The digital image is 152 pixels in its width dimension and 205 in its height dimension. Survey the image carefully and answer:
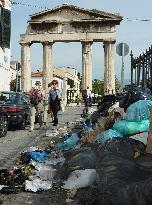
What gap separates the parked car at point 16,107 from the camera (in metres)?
18.1

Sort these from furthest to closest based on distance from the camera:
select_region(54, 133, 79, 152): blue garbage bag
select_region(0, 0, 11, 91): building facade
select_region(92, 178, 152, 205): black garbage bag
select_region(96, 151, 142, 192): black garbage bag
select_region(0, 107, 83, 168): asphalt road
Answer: select_region(0, 0, 11, 91): building facade → select_region(54, 133, 79, 152): blue garbage bag → select_region(0, 107, 83, 168): asphalt road → select_region(96, 151, 142, 192): black garbage bag → select_region(92, 178, 152, 205): black garbage bag

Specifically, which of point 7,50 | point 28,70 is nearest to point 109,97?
point 7,50

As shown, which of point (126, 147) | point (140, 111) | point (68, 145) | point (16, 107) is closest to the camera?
point (126, 147)

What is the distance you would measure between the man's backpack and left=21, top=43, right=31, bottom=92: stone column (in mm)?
38715

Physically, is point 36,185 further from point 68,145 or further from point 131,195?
point 68,145

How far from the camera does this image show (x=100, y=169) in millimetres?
7441

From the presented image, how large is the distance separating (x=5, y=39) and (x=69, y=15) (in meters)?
21.6

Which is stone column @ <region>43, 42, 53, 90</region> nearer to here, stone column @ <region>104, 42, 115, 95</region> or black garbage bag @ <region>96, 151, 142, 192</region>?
stone column @ <region>104, 42, 115, 95</region>

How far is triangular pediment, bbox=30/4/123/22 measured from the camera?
194 ft

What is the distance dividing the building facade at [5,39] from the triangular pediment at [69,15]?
1741 centimetres

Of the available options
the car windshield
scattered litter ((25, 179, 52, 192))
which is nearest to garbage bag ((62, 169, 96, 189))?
scattered litter ((25, 179, 52, 192))

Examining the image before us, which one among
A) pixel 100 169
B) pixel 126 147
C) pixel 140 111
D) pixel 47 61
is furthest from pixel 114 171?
pixel 47 61

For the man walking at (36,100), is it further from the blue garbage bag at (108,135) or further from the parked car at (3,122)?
the blue garbage bag at (108,135)

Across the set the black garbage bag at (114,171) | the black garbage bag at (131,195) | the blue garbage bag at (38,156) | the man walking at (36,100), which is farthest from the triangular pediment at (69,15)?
the black garbage bag at (131,195)
